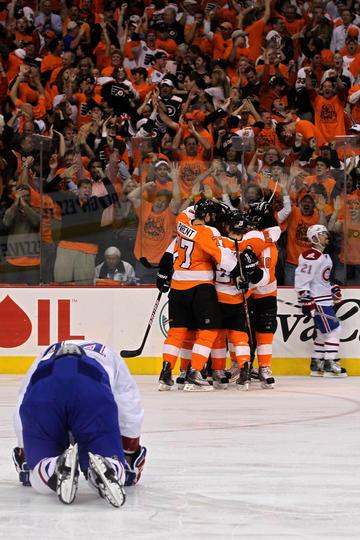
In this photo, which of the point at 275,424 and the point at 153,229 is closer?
the point at 275,424

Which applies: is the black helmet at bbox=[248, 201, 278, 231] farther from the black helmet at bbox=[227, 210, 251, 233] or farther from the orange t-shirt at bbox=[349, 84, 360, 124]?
the orange t-shirt at bbox=[349, 84, 360, 124]

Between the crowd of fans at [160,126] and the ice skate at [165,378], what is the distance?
5.41 feet

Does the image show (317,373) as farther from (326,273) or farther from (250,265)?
(250,265)

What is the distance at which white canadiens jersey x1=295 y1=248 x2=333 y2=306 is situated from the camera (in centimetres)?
1140

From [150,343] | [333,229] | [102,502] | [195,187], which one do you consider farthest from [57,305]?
[102,502]

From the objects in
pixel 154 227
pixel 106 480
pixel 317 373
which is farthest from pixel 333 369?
pixel 106 480

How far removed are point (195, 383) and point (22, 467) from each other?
16.5ft

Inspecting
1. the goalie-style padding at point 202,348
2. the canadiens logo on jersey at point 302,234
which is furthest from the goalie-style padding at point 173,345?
the canadiens logo on jersey at point 302,234

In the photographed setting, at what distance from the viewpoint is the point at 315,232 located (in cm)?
1136

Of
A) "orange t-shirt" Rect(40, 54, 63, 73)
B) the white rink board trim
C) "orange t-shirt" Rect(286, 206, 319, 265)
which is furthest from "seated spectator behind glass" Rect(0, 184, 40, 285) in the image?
"orange t-shirt" Rect(40, 54, 63, 73)

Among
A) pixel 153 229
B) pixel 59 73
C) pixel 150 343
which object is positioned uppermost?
pixel 59 73

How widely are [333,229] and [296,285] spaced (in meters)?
0.63

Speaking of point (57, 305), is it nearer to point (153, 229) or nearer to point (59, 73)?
point (153, 229)

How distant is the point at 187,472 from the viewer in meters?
5.75
